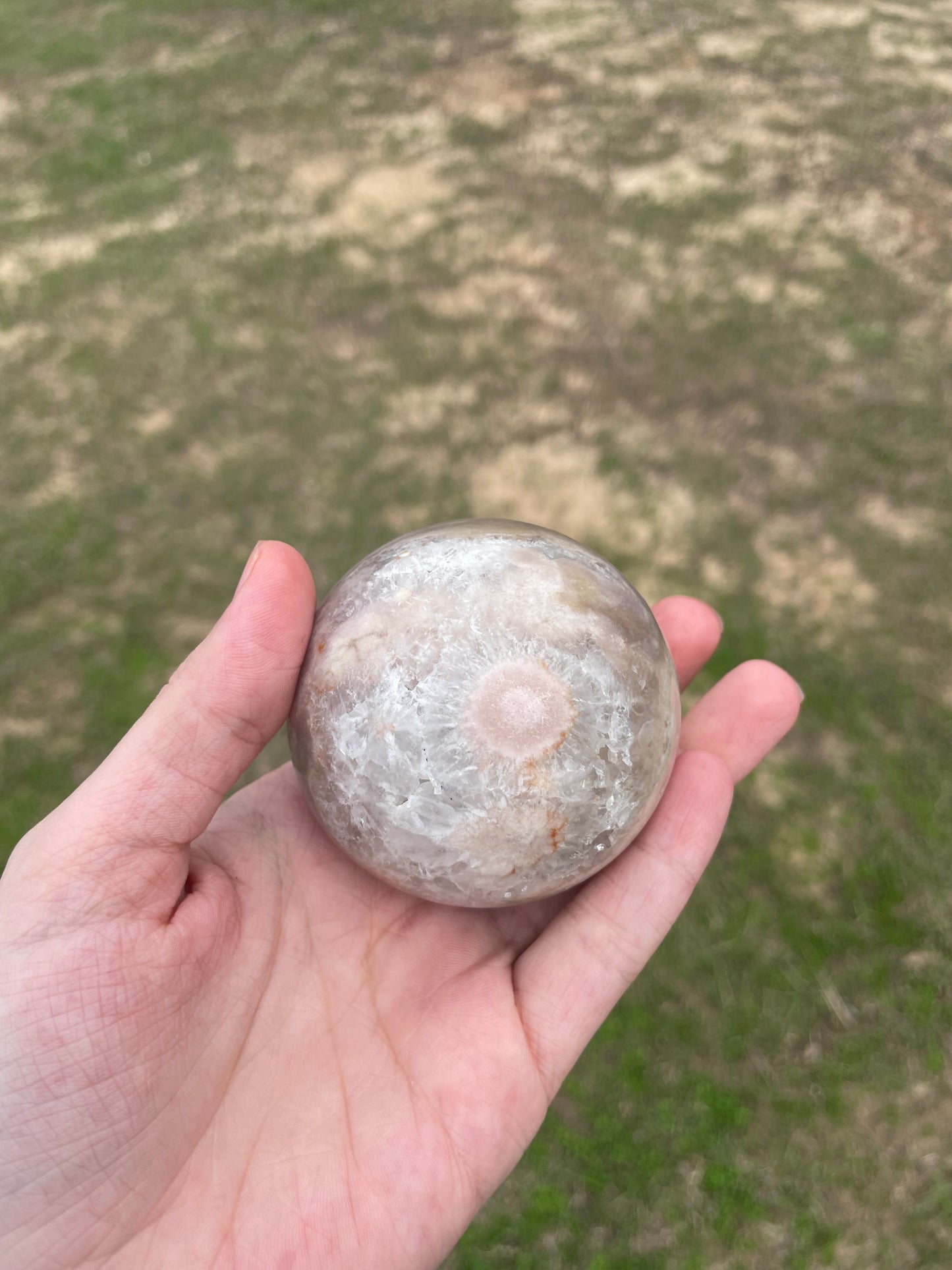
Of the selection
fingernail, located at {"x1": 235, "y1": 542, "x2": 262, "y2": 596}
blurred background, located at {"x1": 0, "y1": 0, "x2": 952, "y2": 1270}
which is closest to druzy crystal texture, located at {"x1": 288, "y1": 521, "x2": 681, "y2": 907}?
fingernail, located at {"x1": 235, "y1": 542, "x2": 262, "y2": 596}

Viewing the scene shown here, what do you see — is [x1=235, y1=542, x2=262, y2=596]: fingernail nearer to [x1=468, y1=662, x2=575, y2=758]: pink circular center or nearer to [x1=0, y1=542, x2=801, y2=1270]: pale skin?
[x1=0, y1=542, x2=801, y2=1270]: pale skin

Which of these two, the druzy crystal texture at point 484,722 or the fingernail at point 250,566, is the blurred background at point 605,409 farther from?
the fingernail at point 250,566

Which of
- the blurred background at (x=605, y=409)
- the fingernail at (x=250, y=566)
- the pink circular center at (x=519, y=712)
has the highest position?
the fingernail at (x=250, y=566)

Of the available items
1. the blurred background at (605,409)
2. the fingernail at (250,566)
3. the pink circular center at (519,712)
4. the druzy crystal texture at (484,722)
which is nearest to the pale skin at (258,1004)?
the fingernail at (250,566)

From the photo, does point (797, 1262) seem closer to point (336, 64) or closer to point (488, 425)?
point (488, 425)

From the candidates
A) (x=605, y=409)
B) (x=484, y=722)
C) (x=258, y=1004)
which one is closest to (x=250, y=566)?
(x=484, y=722)

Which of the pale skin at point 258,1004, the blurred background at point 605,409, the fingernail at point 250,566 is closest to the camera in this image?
the pale skin at point 258,1004

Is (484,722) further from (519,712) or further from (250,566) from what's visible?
(250,566)

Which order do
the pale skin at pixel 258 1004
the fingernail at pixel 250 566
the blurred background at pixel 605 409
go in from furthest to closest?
the blurred background at pixel 605 409
the fingernail at pixel 250 566
the pale skin at pixel 258 1004

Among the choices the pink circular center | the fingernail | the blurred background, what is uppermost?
the fingernail
